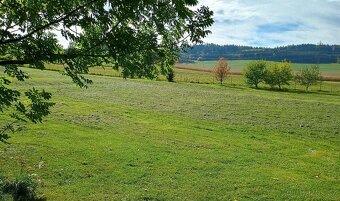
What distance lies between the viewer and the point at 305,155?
24.7 m

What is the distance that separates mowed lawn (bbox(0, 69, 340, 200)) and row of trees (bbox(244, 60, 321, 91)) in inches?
2682

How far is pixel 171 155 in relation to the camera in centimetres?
2178

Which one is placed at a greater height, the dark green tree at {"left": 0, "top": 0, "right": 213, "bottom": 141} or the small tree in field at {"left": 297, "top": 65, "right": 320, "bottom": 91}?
the dark green tree at {"left": 0, "top": 0, "right": 213, "bottom": 141}

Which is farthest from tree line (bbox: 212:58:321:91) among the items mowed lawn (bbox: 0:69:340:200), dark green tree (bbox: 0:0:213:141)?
dark green tree (bbox: 0:0:213:141)

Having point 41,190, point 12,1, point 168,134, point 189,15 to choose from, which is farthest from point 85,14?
point 168,134

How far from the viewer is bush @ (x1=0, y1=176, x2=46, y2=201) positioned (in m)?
12.9

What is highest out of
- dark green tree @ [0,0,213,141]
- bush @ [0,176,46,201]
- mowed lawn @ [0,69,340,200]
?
dark green tree @ [0,0,213,141]

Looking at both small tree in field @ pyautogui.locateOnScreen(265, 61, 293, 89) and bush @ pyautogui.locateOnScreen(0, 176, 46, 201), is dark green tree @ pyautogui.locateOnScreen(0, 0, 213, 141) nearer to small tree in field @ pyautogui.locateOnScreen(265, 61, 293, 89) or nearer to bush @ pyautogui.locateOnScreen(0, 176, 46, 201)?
bush @ pyautogui.locateOnScreen(0, 176, 46, 201)

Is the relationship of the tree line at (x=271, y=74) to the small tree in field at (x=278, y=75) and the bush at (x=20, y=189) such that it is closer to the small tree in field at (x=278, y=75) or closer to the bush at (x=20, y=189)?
the small tree in field at (x=278, y=75)

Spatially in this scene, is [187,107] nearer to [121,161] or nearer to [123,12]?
[121,161]

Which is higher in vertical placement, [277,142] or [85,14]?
[85,14]

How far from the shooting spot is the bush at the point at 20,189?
1293 cm

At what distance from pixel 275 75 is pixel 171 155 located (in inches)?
3528

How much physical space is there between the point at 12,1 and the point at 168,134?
2157 cm
